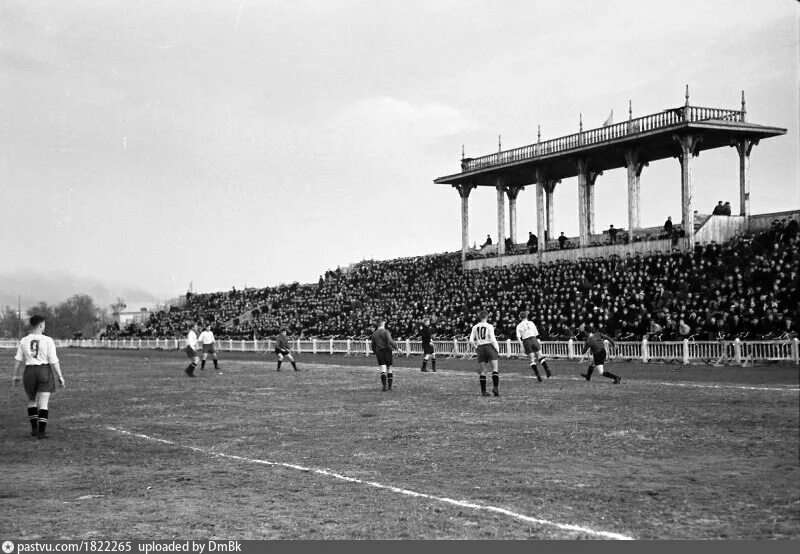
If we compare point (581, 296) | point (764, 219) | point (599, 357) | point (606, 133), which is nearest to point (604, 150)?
point (606, 133)

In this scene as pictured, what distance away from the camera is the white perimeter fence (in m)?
27.8

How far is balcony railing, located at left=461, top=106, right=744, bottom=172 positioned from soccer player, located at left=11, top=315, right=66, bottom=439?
106 feet

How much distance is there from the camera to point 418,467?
34.6ft

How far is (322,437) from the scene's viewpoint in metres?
13.7

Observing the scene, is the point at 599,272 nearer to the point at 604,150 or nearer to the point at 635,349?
the point at 635,349

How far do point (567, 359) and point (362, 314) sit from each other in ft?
70.9

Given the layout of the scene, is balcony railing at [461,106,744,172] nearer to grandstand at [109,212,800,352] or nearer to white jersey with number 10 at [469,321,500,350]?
grandstand at [109,212,800,352]

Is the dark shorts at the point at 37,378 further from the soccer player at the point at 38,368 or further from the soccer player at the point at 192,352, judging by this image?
the soccer player at the point at 192,352

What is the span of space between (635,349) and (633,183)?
13455 millimetres

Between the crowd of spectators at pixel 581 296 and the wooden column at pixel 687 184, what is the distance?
163cm

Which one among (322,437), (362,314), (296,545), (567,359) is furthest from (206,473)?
(362,314)

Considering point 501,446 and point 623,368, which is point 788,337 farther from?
point 501,446

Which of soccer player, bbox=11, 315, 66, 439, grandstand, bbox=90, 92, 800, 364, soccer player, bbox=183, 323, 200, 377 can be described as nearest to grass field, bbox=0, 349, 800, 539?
soccer player, bbox=11, 315, 66, 439

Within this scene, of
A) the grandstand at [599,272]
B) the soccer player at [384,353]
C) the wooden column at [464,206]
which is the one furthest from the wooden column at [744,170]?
the soccer player at [384,353]
